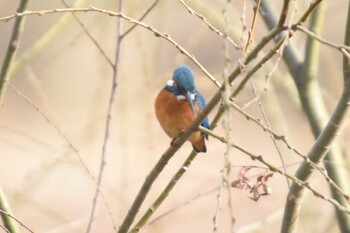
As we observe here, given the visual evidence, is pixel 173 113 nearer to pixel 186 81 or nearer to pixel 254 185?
pixel 186 81

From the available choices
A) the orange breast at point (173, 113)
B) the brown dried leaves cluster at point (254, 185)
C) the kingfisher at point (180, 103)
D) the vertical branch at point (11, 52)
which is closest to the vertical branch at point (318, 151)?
the brown dried leaves cluster at point (254, 185)

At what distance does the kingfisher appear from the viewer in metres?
2.96

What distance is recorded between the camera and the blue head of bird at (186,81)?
294cm

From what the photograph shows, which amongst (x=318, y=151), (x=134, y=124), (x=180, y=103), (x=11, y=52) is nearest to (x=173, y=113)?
(x=180, y=103)

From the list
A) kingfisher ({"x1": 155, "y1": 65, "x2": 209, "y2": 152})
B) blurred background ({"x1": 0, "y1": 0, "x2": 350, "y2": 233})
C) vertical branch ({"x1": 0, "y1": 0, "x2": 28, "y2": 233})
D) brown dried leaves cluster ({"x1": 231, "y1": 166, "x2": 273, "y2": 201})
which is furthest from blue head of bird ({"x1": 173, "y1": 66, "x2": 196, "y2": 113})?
brown dried leaves cluster ({"x1": 231, "y1": 166, "x2": 273, "y2": 201})

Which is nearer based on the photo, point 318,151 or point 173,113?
point 318,151

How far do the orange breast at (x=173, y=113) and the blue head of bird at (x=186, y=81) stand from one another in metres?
0.06

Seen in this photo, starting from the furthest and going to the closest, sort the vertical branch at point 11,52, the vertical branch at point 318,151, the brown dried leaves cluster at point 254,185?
the vertical branch at point 11,52 < the vertical branch at point 318,151 < the brown dried leaves cluster at point 254,185

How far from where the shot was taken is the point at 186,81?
9.71 ft

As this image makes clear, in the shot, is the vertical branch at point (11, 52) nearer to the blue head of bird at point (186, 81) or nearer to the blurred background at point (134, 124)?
the blurred background at point (134, 124)

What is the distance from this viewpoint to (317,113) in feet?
10.1

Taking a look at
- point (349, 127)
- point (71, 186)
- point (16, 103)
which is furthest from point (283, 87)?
point (16, 103)

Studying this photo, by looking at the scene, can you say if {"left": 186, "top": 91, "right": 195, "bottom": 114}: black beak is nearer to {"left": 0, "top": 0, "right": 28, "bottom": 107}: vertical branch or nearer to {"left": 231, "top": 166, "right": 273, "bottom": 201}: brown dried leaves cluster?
{"left": 0, "top": 0, "right": 28, "bottom": 107}: vertical branch

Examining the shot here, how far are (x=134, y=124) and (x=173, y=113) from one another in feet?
6.07
